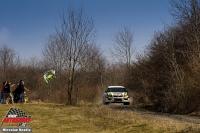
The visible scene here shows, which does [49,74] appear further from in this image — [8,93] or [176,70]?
[176,70]

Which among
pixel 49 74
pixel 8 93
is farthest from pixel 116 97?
pixel 8 93

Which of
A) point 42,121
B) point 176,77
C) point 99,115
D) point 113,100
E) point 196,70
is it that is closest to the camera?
point 42,121

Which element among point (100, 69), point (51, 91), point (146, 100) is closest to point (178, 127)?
point (146, 100)

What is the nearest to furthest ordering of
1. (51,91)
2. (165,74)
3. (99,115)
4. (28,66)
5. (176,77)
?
(99,115), (176,77), (165,74), (51,91), (28,66)

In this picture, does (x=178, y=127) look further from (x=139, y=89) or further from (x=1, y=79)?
(x=1, y=79)

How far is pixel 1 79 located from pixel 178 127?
4609cm

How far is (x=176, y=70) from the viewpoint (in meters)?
18.6

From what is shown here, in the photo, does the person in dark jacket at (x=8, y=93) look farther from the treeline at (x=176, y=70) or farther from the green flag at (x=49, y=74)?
the treeline at (x=176, y=70)

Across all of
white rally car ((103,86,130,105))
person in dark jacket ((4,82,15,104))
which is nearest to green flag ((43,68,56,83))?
person in dark jacket ((4,82,15,104))

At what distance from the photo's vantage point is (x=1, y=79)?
50.5 m

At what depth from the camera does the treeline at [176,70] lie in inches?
647

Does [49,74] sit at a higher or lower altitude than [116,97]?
higher

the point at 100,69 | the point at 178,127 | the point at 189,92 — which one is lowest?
the point at 178,127

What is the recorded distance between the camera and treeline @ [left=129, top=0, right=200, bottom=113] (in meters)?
16.4
